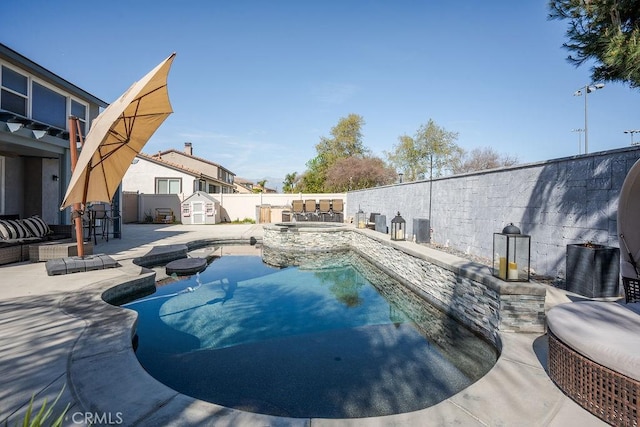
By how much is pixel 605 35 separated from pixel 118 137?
26.4 feet

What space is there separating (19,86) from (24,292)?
6.55 metres

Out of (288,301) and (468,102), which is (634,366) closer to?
(288,301)

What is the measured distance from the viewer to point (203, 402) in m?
2.30

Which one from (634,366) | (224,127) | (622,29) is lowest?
(634,366)

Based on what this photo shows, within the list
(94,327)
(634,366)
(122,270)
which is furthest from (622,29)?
(122,270)

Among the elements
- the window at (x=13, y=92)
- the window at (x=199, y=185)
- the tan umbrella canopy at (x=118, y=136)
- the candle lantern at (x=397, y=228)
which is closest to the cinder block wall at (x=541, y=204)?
the candle lantern at (x=397, y=228)

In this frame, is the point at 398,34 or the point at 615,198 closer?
Answer: the point at 615,198

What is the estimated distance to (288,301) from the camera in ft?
20.5

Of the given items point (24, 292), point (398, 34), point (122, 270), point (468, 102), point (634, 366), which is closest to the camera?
point (634, 366)

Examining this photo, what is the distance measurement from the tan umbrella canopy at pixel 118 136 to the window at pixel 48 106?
487 cm

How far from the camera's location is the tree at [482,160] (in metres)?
33.3

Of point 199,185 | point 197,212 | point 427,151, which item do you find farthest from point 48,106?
point 427,151

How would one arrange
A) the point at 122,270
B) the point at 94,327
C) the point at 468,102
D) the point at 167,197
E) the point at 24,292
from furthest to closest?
the point at 167,197, the point at 468,102, the point at 122,270, the point at 24,292, the point at 94,327

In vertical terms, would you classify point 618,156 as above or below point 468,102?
below
